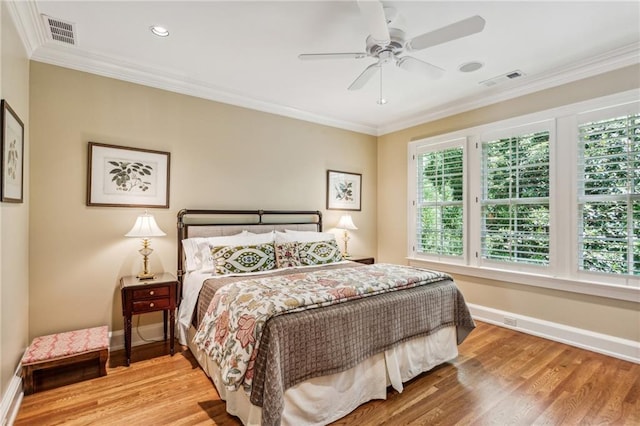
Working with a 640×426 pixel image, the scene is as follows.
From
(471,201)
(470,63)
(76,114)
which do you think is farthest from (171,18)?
(471,201)

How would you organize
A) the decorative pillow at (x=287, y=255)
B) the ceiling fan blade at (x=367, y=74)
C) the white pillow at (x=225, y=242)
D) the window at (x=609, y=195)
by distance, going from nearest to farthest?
the ceiling fan blade at (x=367, y=74) → the window at (x=609, y=195) → the white pillow at (x=225, y=242) → the decorative pillow at (x=287, y=255)

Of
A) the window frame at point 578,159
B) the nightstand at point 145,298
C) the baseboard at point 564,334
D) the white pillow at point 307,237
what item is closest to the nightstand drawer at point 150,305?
the nightstand at point 145,298

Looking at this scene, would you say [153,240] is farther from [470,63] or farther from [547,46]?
[547,46]

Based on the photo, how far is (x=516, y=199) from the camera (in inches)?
146

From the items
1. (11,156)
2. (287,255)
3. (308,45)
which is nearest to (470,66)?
(308,45)

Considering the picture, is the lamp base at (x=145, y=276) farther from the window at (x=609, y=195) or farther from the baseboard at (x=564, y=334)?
the window at (x=609, y=195)

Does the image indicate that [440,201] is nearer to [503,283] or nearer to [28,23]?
[503,283]

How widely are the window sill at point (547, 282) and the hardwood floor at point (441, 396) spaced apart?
60 cm

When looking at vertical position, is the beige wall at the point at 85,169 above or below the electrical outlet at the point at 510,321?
above

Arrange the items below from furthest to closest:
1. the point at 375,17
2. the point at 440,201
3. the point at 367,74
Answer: the point at 440,201, the point at 367,74, the point at 375,17

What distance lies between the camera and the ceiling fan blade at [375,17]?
1.84m

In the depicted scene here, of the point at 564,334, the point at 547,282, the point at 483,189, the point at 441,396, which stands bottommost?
the point at 441,396

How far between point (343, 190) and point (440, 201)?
1448 millimetres

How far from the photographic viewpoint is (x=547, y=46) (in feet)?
9.43
